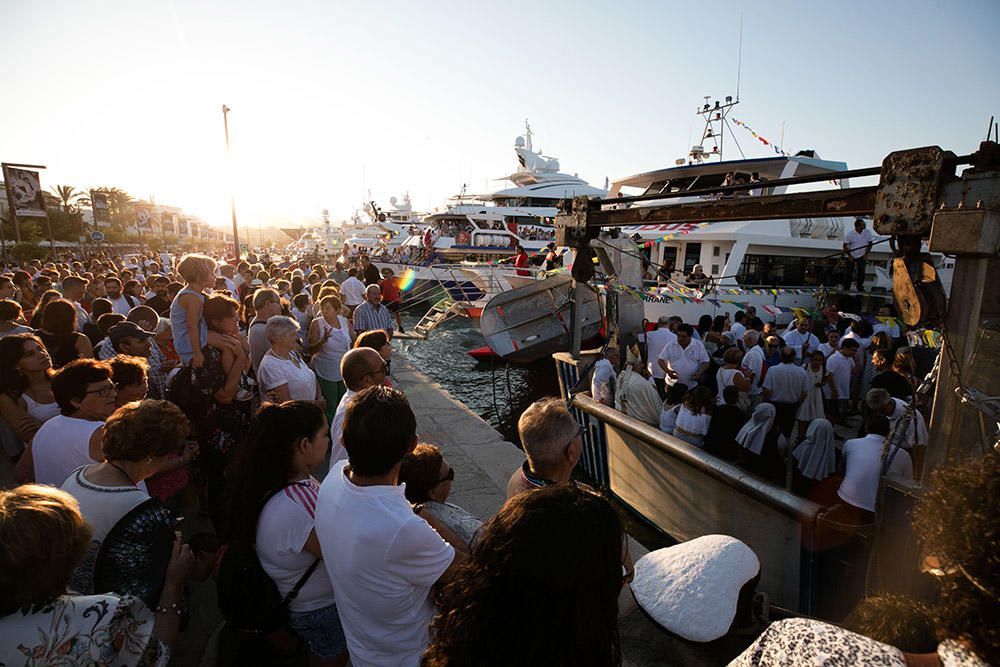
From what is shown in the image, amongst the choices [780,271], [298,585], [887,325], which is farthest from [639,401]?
[780,271]

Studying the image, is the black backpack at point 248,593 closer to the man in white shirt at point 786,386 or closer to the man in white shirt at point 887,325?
the man in white shirt at point 786,386

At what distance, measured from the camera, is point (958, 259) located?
2.87 m

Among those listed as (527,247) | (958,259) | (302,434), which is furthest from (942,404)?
(527,247)

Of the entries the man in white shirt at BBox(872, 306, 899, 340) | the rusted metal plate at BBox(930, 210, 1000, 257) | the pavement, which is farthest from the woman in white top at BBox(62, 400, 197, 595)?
the man in white shirt at BBox(872, 306, 899, 340)

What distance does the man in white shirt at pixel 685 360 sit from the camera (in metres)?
7.44

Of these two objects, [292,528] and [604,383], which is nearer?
[292,528]

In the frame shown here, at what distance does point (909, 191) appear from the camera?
2.88 m

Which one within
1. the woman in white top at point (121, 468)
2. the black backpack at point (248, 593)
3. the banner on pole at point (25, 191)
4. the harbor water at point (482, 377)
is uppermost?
the banner on pole at point (25, 191)

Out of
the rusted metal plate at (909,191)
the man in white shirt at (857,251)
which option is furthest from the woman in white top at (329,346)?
the man in white shirt at (857,251)

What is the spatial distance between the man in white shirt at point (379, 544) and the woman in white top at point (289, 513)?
232mm

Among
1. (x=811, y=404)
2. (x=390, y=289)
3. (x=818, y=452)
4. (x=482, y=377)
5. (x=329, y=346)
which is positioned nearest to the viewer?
(x=818, y=452)

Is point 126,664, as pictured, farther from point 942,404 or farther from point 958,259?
point 958,259

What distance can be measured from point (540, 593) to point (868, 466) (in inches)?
154

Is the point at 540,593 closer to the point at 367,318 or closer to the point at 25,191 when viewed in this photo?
the point at 367,318
